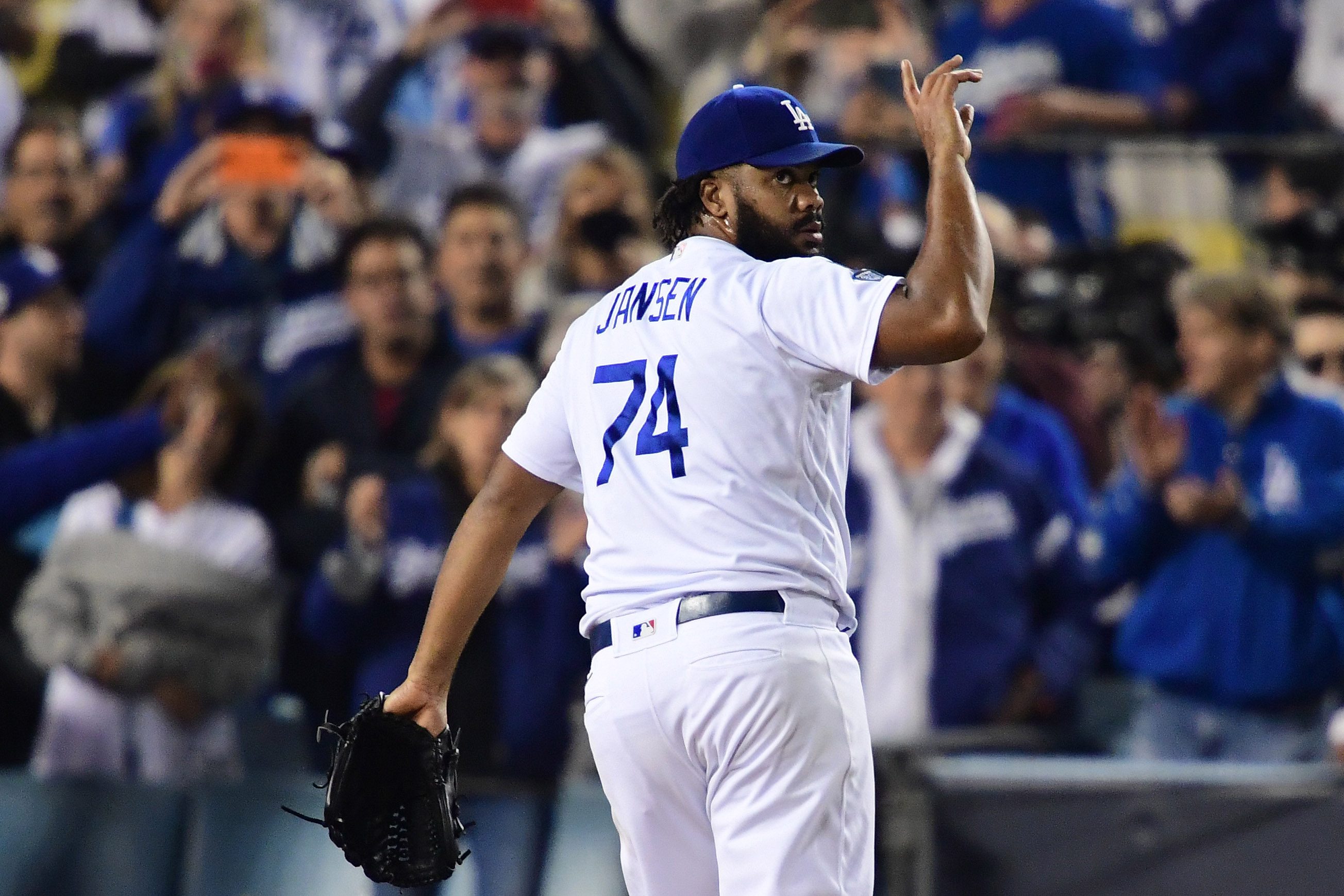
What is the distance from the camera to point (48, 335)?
629cm

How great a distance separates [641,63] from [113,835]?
3.91 m

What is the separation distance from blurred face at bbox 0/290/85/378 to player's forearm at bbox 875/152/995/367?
4.48 metres

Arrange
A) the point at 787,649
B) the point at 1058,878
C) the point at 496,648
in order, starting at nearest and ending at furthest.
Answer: the point at 787,649 < the point at 1058,878 < the point at 496,648

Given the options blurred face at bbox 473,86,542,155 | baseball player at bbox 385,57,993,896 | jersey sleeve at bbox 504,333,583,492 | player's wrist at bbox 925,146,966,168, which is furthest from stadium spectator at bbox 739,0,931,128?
player's wrist at bbox 925,146,966,168

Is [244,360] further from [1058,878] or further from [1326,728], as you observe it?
[1326,728]

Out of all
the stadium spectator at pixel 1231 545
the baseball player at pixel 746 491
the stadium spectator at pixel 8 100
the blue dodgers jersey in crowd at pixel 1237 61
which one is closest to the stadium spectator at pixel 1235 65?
the blue dodgers jersey in crowd at pixel 1237 61

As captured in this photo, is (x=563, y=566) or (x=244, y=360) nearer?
(x=563, y=566)

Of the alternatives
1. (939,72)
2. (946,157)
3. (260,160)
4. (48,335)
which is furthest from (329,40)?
(946,157)

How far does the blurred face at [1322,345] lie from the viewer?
625cm

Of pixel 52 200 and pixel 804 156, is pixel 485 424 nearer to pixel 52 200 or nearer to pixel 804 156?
pixel 52 200

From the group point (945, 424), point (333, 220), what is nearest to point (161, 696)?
point (333, 220)

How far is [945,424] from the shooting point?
591 centimetres

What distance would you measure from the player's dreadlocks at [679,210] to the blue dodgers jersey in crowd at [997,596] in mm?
2450

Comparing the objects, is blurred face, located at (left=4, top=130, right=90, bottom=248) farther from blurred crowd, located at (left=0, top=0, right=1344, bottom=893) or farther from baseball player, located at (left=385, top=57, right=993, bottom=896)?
baseball player, located at (left=385, top=57, right=993, bottom=896)
